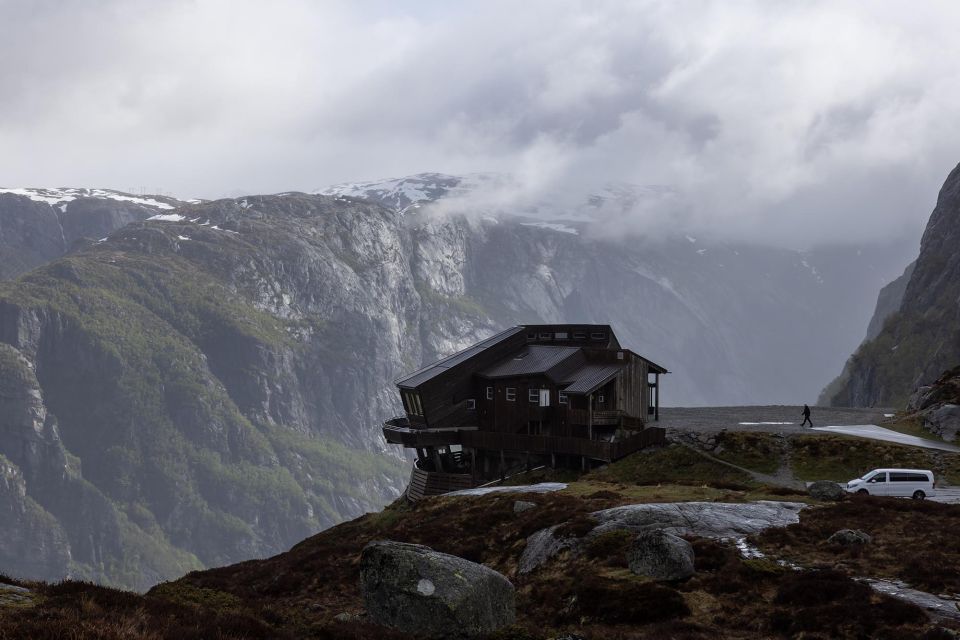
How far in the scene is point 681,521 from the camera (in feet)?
129

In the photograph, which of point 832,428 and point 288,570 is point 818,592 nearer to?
point 288,570

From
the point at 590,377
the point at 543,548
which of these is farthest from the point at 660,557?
the point at 590,377

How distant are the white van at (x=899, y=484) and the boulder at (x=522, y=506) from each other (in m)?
17.9

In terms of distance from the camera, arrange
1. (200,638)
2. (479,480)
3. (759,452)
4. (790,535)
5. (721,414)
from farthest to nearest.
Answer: (721,414), (479,480), (759,452), (790,535), (200,638)

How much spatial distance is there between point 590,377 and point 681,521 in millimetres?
35553

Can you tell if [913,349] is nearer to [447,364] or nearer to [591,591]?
[447,364]

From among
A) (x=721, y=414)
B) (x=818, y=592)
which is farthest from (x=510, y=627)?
(x=721, y=414)

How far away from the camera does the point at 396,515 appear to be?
217ft

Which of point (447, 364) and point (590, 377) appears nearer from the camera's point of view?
point (590, 377)

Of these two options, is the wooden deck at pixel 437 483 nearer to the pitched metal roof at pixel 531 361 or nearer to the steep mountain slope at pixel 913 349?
the pitched metal roof at pixel 531 361

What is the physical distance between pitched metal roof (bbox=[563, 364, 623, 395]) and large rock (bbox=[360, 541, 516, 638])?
46.0m

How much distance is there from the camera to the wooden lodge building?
7412cm

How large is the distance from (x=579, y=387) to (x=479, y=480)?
530 inches

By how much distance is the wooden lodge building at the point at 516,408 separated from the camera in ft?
243
